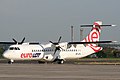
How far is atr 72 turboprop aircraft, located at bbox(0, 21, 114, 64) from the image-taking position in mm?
57062

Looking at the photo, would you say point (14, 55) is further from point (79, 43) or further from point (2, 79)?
point (2, 79)

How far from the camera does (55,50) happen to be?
5888 cm

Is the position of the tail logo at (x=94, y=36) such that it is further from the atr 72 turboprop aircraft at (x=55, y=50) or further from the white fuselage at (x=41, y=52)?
the white fuselage at (x=41, y=52)

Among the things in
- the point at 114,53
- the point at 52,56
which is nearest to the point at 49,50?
the point at 52,56

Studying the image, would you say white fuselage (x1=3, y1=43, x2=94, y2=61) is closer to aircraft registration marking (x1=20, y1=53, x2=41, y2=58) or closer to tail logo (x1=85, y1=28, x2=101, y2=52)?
aircraft registration marking (x1=20, y1=53, x2=41, y2=58)

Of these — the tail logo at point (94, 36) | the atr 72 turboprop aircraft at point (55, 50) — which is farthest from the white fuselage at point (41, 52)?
the tail logo at point (94, 36)

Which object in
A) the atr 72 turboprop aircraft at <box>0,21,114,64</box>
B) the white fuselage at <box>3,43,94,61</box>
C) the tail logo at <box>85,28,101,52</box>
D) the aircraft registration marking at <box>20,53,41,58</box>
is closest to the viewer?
the white fuselage at <box>3,43,94,61</box>

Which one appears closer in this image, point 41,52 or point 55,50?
point 41,52

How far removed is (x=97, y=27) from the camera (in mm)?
62719

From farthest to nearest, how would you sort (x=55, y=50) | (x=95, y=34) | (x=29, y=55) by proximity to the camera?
1. (x=95, y=34)
2. (x=55, y=50)
3. (x=29, y=55)

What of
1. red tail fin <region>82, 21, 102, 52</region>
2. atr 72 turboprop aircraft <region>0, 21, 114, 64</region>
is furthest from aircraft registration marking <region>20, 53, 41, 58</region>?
red tail fin <region>82, 21, 102, 52</region>

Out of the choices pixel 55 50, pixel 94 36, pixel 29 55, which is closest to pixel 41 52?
pixel 29 55

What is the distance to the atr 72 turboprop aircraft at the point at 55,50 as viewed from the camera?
57062 millimetres

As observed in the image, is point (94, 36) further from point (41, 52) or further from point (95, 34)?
point (41, 52)
